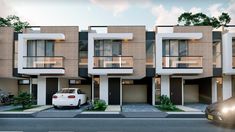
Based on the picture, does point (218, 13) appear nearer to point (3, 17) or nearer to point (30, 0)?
point (3, 17)

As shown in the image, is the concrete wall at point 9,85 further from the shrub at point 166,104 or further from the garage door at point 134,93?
the shrub at point 166,104

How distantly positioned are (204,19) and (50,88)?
35.5 meters

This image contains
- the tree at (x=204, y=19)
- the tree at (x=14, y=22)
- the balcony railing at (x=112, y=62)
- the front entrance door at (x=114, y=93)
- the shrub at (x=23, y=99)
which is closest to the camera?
the shrub at (x=23, y=99)

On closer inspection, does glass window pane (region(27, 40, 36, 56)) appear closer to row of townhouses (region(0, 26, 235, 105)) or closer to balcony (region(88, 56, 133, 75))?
row of townhouses (region(0, 26, 235, 105))

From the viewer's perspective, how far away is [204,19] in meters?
46.8

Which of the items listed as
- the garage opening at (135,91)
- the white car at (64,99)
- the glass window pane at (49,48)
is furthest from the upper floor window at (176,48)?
the glass window pane at (49,48)

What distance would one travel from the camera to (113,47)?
21250 mm

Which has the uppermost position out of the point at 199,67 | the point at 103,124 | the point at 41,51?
the point at 41,51

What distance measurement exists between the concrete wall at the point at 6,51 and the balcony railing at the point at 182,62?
13.1 meters

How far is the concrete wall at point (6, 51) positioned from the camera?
21156 mm

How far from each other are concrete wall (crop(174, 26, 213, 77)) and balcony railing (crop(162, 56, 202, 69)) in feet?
3.37

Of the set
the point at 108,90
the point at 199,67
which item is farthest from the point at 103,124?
the point at 199,67

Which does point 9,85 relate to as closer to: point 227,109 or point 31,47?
point 31,47

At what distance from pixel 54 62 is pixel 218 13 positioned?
38.3m
